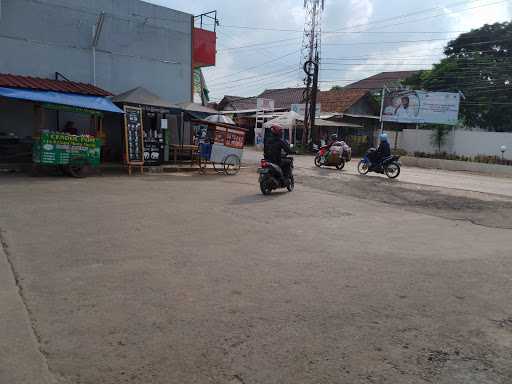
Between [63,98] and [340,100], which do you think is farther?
[340,100]

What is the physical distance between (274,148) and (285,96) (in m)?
36.0

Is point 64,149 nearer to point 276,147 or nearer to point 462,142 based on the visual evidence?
point 276,147

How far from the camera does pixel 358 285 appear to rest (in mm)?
4805

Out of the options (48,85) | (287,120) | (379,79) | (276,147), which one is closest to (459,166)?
(287,120)

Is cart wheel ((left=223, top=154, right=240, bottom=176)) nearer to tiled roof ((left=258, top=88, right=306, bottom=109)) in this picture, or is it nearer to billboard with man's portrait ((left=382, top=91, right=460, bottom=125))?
billboard with man's portrait ((left=382, top=91, right=460, bottom=125))

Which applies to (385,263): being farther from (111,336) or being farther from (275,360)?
(111,336)

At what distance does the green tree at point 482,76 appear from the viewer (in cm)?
3363

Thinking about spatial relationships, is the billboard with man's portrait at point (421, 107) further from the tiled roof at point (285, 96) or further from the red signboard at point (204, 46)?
the red signboard at point (204, 46)

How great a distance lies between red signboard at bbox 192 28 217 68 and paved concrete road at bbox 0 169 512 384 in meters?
12.6

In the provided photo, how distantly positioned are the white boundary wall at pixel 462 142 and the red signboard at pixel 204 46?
1577cm

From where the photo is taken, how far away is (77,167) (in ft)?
43.8

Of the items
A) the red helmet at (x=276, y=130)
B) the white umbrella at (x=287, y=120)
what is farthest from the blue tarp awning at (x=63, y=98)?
the white umbrella at (x=287, y=120)

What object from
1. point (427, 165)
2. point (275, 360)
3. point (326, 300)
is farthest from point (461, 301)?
point (427, 165)

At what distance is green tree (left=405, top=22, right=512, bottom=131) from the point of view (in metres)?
33.6
